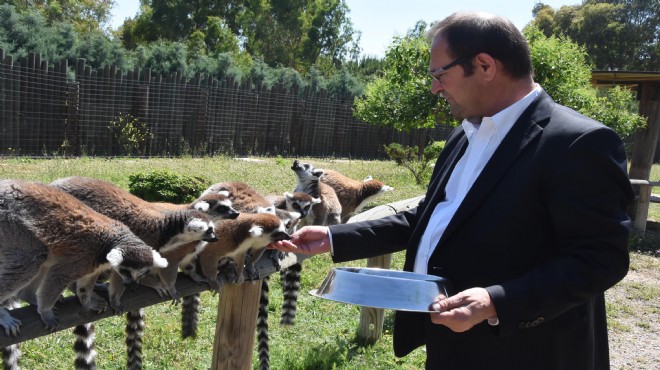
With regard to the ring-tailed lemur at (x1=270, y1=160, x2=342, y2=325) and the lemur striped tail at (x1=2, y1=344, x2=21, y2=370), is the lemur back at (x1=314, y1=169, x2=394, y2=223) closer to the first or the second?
the ring-tailed lemur at (x1=270, y1=160, x2=342, y2=325)

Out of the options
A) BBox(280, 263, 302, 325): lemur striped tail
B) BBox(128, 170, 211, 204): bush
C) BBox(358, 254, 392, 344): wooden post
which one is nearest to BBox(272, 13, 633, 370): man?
BBox(280, 263, 302, 325): lemur striped tail

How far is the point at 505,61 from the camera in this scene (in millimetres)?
1836

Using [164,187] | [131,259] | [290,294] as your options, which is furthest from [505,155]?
[164,187]

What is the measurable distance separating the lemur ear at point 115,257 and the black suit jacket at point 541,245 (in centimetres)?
123

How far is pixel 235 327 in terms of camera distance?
124 inches

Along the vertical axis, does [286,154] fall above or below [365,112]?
below

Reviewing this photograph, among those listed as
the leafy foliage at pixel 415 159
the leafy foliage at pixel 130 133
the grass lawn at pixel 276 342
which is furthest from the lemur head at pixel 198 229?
the leafy foliage at pixel 415 159

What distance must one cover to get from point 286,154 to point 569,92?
9.78 m

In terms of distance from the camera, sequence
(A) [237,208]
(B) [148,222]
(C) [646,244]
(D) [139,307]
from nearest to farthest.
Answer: (D) [139,307], (B) [148,222], (A) [237,208], (C) [646,244]

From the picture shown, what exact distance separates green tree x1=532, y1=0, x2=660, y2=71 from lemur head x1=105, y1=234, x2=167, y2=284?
3952 centimetres

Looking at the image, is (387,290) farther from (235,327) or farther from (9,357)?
(9,357)

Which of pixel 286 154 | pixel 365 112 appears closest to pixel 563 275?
pixel 365 112

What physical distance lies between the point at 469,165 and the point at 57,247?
175 centimetres

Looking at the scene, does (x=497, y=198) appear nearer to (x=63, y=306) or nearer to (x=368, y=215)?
(x=63, y=306)
